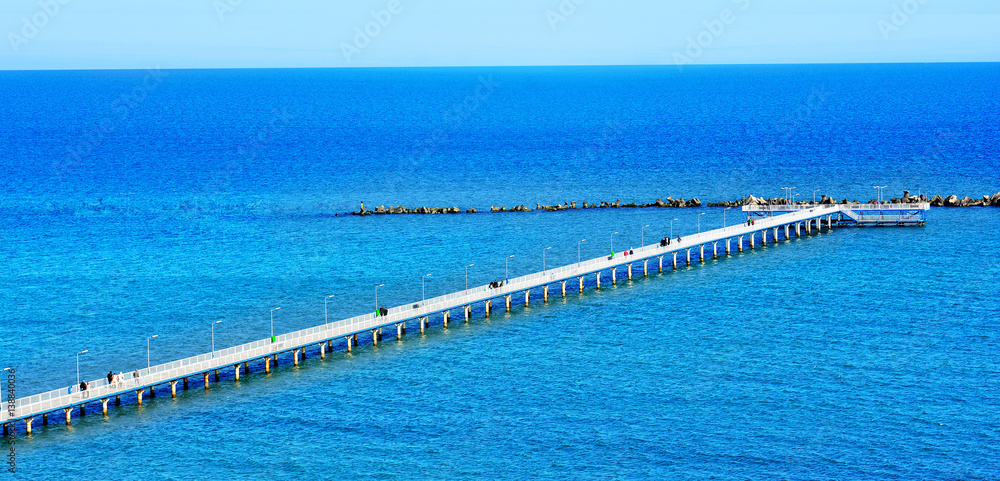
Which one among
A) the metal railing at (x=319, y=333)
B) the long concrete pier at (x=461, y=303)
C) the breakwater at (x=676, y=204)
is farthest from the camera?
the breakwater at (x=676, y=204)

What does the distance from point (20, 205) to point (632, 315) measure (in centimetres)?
10799

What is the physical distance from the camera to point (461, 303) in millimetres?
110562

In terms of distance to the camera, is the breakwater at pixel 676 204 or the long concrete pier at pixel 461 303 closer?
the long concrete pier at pixel 461 303

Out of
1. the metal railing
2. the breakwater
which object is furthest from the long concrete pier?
the breakwater

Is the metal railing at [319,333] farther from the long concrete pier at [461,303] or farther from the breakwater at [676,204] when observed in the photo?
the breakwater at [676,204]

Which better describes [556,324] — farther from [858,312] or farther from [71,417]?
[71,417]

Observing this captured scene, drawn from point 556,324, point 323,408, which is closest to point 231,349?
point 323,408

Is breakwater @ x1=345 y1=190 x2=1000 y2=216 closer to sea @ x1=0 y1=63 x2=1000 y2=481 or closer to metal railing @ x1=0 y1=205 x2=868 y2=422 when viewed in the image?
sea @ x1=0 y1=63 x2=1000 y2=481

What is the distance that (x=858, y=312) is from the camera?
111312mm

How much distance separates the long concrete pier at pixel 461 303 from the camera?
8725 centimetres

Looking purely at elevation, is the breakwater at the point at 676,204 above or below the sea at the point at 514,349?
above

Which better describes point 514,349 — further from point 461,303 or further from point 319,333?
point 319,333

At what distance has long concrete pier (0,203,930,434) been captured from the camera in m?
87.2

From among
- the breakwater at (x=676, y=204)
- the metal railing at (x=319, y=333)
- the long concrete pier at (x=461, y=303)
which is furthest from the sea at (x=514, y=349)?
the breakwater at (x=676, y=204)
